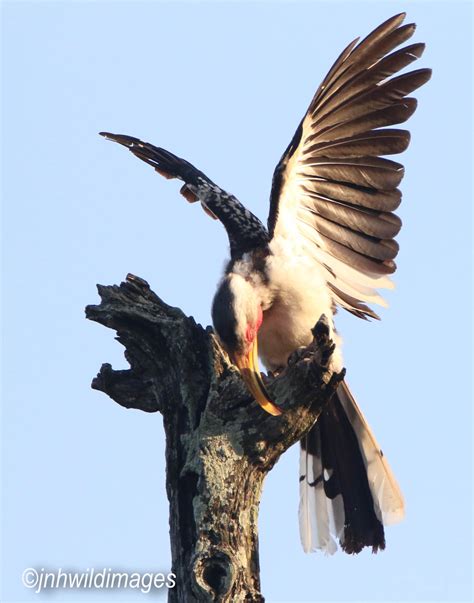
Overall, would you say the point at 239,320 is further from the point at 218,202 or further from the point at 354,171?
the point at 354,171

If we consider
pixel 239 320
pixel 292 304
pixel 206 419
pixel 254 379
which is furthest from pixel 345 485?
pixel 206 419

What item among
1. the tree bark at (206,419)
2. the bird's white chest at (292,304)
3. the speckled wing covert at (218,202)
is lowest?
the tree bark at (206,419)

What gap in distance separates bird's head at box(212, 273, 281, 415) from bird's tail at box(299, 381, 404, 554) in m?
0.98

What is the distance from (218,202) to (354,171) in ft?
2.94

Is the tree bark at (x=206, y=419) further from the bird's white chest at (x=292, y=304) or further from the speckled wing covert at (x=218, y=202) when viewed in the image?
the speckled wing covert at (x=218, y=202)

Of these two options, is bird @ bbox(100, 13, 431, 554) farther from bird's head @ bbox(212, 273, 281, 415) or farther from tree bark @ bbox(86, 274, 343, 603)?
tree bark @ bbox(86, 274, 343, 603)

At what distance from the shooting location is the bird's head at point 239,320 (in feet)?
17.6

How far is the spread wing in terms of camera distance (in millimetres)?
6211

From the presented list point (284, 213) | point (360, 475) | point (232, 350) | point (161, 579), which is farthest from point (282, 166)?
point (161, 579)

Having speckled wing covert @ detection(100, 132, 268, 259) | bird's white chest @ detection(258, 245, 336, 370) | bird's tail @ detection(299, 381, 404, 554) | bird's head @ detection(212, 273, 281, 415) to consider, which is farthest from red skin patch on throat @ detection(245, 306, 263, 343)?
bird's tail @ detection(299, 381, 404, 554)

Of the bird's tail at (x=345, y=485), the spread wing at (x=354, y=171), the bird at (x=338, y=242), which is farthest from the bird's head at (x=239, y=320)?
the bird's tail at (x=345, y=485)

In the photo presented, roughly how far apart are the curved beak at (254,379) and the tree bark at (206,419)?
46 millimetres

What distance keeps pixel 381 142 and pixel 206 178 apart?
127 centimetres

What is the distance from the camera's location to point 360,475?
6328mm
